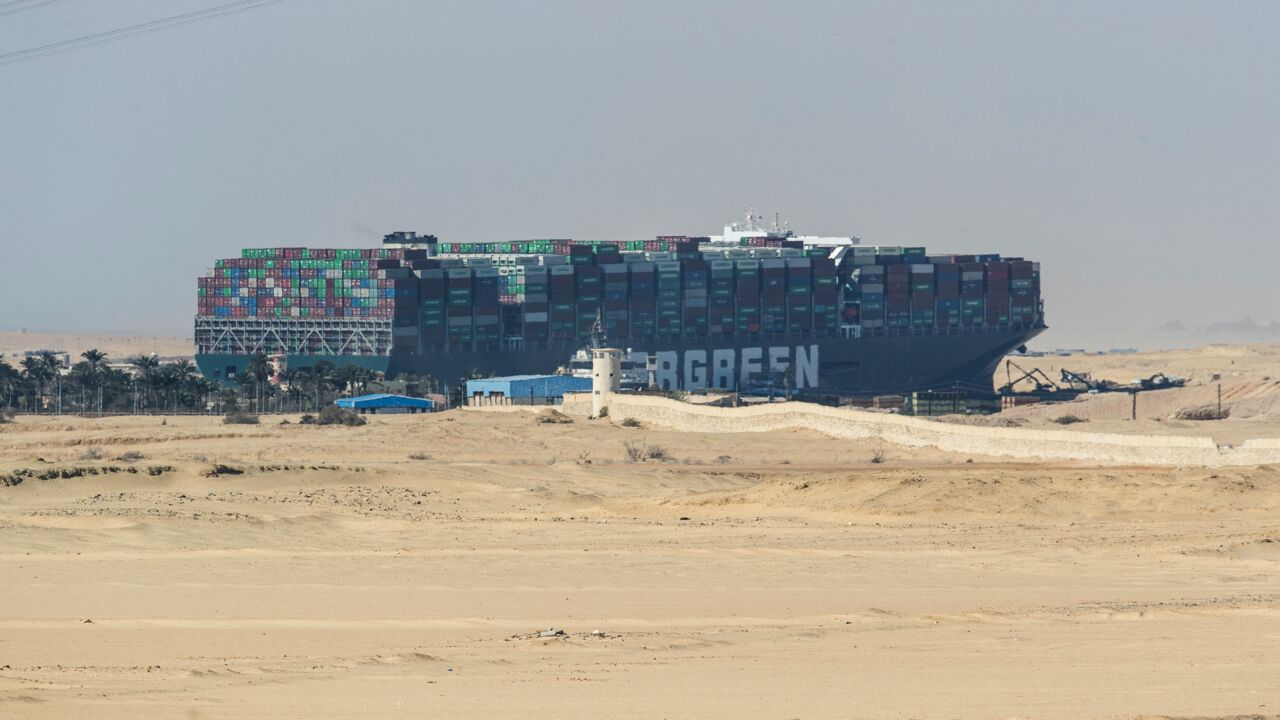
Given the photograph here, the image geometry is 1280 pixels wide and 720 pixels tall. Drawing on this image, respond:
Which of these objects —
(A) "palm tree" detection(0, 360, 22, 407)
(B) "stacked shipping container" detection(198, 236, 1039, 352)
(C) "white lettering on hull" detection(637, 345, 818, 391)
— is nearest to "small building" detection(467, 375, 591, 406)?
(A) "palm tree" detection(0, 360, 22, 407)

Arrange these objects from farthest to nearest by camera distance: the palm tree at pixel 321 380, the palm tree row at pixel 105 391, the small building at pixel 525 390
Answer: the small building at pixel 525 390, the palm tree at pixel 321 380, the palm tree row at pixel 105 391

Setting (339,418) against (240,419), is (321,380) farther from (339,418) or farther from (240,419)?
(339,418)

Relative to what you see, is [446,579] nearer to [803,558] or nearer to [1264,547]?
[803,558]

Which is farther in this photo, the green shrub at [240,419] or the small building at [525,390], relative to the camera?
the small building at [525,390]

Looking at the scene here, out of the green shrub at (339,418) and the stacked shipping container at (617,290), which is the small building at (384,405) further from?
the stacked shipping container at (617,290)

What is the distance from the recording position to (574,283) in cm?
15412

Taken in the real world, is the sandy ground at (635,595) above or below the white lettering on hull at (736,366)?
below

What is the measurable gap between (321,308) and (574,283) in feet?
68.3

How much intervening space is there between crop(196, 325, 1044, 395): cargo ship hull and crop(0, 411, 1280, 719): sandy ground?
104 meters

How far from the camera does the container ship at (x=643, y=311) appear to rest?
14438 cm

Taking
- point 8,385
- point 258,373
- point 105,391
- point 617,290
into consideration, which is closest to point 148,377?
point 105,391

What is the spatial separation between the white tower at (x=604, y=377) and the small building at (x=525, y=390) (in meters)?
14.6

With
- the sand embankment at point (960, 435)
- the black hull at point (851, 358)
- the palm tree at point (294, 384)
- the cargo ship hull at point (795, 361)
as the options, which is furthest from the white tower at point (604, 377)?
the black hull at point (851, 358)

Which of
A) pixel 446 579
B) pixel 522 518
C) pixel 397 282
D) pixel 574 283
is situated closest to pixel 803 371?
pixel 574 283
